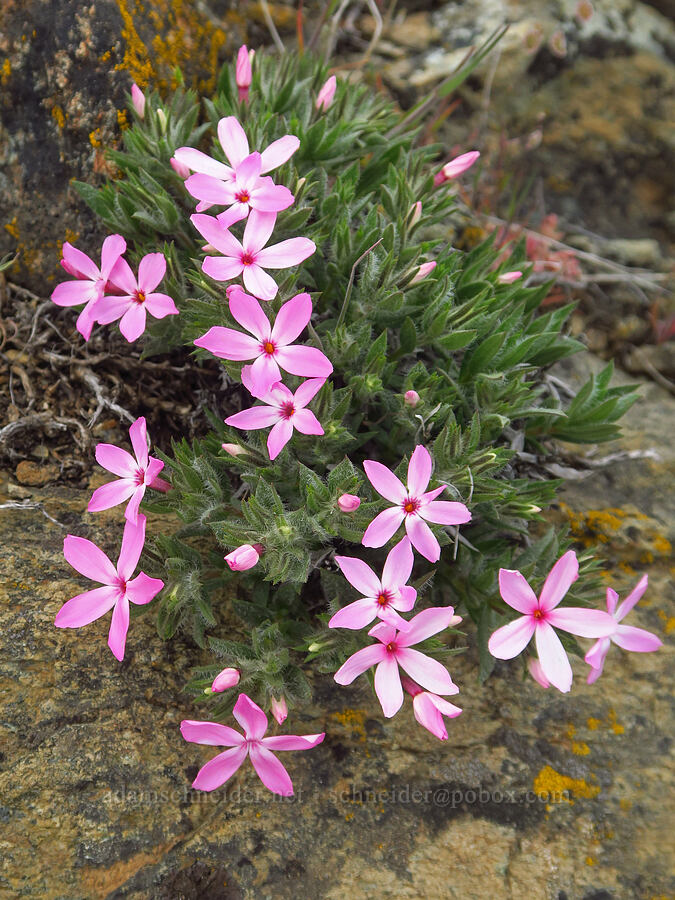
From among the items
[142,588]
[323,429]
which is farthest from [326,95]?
[142,588]

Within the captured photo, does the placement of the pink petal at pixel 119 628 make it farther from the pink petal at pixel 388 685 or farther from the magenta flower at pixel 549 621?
the magenta flower at pixel 549 621

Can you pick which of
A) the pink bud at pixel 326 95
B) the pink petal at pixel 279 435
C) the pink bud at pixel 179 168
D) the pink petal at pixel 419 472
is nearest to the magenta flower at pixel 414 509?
the pink petal at pixel 419 472

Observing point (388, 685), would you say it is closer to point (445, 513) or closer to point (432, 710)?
point (432, 710)

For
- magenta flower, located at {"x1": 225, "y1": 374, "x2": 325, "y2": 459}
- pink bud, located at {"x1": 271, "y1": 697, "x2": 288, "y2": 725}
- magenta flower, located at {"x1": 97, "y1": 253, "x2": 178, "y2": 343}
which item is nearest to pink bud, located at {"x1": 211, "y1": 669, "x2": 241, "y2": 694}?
pink bud, located at {"x1": 271, "y1": 697, "x2": 288, "y2": 725}

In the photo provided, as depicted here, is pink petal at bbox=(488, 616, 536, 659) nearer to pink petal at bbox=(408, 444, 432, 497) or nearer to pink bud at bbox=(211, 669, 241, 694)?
pink petal at bbox=(408, 444, 432, 497)

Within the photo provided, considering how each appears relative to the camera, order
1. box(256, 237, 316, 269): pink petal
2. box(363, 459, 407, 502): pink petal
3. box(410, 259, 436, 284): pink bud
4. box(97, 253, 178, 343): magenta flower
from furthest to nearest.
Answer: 1. box(410, 259, 436, 284): pink bud
2. box(97, 253, 178, 343): magenta flower
3. box(256, 237, 316, 269): pink petal
4. box(363, 459, 407, 502): pink petal

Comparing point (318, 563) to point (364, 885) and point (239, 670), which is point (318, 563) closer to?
point (239, 670)
